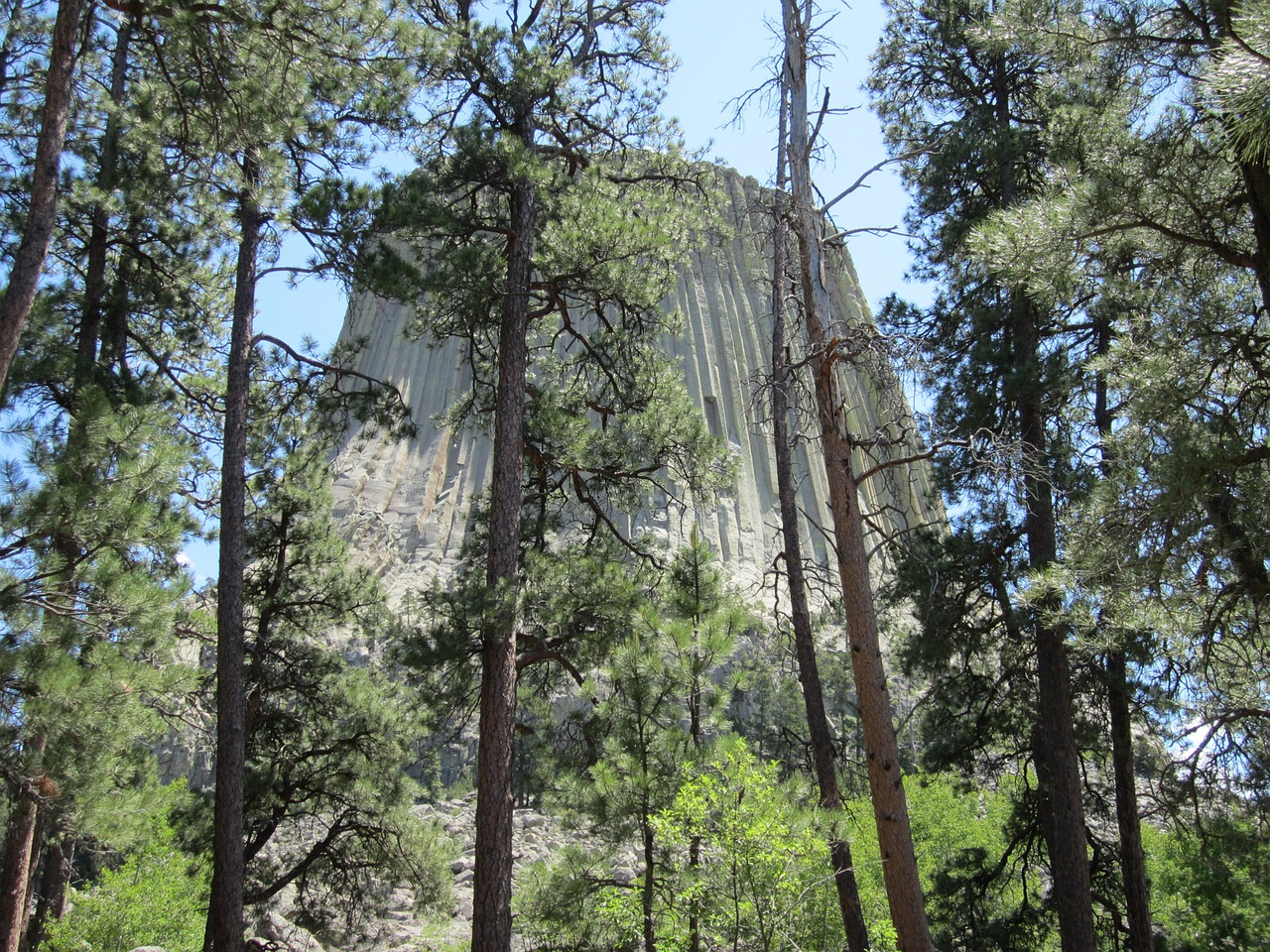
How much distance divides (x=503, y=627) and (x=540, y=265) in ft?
11.9

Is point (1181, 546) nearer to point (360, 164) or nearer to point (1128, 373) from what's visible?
point (1128, 373)

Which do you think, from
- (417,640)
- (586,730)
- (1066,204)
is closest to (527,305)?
(417,640)

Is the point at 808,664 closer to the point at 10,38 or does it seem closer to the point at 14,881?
the point at 14,881

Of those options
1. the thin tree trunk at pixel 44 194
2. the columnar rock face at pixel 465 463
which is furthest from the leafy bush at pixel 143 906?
the columnar rock face at pixel 465 463

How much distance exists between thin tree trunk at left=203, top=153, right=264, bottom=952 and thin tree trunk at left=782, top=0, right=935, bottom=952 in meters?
4.13

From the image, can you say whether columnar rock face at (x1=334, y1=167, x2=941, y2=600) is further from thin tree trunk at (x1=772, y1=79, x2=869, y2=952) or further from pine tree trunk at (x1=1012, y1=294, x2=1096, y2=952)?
pine tree trunk at (x1=1012, y1=294, x2=1096, y2=952)

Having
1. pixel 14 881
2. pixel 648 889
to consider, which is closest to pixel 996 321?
pixel 648 889

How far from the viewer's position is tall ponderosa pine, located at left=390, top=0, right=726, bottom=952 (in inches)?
294

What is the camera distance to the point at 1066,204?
5.27 m

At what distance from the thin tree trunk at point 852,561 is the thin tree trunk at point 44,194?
15.2 feet

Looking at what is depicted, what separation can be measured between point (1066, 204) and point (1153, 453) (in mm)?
1551

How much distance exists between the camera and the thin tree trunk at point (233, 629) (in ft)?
23.3

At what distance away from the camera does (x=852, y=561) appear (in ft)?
19.3

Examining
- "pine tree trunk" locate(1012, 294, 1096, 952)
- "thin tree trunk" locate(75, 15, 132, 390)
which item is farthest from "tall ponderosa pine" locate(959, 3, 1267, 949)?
"thin tree trunk" locate(75, 15, 132, 390)
